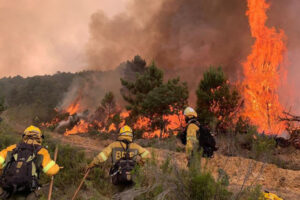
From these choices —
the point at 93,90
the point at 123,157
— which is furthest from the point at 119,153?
the point at 93,90

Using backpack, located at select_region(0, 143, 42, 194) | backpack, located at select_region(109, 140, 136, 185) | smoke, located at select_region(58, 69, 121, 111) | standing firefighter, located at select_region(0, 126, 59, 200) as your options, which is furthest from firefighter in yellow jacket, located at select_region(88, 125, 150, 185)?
smoke, located at select_region(58, 69, 121, 111)

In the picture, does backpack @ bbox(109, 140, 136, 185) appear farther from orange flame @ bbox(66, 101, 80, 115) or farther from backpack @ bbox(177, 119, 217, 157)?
orange flame @ bbox(66, 101, 80, 115)

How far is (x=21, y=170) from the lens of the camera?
421 centimetres

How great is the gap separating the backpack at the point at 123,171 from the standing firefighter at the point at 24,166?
48.6 inches

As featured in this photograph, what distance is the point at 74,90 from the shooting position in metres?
61.5

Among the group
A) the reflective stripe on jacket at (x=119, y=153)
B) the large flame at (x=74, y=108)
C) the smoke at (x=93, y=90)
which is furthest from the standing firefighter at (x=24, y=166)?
the large flame at (x=74, y=108)

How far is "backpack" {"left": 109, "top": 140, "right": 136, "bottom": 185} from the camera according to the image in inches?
190

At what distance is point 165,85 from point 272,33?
11.2 m

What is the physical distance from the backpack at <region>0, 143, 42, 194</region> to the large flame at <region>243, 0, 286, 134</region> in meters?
14.9

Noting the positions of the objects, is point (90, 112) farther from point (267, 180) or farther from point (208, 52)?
point (267, 180)

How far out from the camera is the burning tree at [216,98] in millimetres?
19625

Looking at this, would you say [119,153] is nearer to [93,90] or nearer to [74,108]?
[74,108]

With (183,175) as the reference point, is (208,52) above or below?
above

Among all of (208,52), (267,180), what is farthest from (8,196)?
(208,52)
